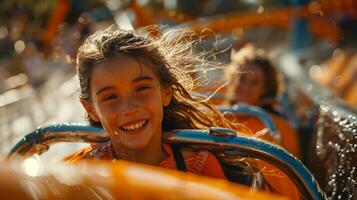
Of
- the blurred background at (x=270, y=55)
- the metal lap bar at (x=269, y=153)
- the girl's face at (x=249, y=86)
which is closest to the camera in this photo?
the metal lap bar at (x=269, y=153)

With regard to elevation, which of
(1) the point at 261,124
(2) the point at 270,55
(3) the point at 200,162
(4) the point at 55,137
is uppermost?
(4) the point at 55,137

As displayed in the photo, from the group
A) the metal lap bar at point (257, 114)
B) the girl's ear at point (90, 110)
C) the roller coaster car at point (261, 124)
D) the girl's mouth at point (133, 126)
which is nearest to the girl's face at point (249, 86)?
the roller coaster car at point (261, 124)

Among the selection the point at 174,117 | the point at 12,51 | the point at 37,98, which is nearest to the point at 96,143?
the point at 174,117

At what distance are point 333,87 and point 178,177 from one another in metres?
8.92

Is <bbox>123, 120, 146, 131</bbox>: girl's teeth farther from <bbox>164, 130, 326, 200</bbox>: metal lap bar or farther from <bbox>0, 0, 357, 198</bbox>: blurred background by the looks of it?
<bbox>0, 0, 357, 198</bbox>: blurred background

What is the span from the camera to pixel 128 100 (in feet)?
6.41

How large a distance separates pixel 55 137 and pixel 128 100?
1.71ft

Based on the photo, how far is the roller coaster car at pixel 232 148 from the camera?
1.90 meters

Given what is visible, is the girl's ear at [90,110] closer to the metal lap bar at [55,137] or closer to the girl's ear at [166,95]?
the metal lap bar at [55,137]

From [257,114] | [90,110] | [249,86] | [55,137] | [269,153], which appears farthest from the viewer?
[249,86]

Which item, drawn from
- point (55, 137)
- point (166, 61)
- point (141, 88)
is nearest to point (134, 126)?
point (141, 88)

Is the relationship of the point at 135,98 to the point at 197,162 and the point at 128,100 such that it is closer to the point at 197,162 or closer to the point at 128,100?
the point at 128,100

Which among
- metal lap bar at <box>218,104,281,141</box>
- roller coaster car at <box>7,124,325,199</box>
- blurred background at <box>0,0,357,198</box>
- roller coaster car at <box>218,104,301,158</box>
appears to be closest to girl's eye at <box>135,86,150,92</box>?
roller coaster car at <box>7,124,325,199</box>

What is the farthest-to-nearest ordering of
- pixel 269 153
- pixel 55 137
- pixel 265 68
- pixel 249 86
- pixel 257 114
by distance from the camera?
pixel 265 68 → pixel 249 86 → pixel 257 114 → pixel 55 137 → pixel 269 153
